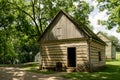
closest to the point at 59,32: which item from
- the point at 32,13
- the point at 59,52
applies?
the point at 59,52

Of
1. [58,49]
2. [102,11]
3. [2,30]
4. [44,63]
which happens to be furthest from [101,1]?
[2,30]

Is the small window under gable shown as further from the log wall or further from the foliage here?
the foliage

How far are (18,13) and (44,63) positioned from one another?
11.7 m

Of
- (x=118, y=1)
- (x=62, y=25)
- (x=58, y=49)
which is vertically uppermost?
(x=118, y=1)

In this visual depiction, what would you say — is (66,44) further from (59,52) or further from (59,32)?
(59,32)

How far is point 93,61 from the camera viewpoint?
2458cm

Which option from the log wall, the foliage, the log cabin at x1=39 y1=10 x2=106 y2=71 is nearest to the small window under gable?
the log cabin at x1=39 y1=10 x2=106 y2=71

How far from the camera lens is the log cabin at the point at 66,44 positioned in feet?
77.3

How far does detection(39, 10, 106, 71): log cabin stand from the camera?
23572 mm

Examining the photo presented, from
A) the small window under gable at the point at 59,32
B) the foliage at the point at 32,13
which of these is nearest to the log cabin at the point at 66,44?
the small window under gable at the point at 59,32

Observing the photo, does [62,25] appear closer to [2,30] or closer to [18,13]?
[18,13]

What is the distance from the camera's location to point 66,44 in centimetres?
2502

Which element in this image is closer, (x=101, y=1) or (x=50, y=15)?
(x=101, y=1)

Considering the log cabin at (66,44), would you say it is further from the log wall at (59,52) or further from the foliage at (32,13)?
the foliage at (32,13)
